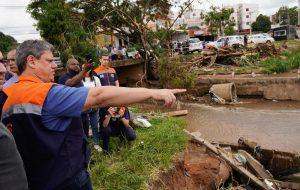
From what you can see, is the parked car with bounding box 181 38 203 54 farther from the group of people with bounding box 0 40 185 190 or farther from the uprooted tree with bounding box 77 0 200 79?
the group of people with bounding box 0 40 185 190

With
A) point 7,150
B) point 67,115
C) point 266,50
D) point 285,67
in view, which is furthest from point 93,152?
point 266,50

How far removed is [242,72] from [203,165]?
11.9 m

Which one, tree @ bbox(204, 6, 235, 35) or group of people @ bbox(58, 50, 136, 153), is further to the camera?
tree @ bbox(204, 6, 235, 35)

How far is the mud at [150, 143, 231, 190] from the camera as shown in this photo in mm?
5623

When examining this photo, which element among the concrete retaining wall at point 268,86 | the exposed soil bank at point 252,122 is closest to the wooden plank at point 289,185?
the exposed soil bank at point 252,122

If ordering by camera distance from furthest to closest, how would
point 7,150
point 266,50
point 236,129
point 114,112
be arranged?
1. point 266,50
2. point 236,129
3. point 114,112
4. point 7,150

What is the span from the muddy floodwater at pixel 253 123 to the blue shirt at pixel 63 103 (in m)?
6.70

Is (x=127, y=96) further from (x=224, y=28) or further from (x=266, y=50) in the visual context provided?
(x=224, y=28)

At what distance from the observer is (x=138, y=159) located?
5.41 metres

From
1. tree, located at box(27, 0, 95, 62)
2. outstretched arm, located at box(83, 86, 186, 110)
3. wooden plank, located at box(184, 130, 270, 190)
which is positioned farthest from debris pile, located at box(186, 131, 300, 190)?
tree, located at box(27, 0, 95, 62)

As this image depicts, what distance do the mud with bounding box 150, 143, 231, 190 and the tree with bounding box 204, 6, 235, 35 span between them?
132 feet

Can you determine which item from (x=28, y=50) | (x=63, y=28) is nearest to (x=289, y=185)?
(x=28, y=50)

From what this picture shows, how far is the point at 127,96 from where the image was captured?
87.4 inches

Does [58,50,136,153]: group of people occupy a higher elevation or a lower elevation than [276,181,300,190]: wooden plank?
higher
